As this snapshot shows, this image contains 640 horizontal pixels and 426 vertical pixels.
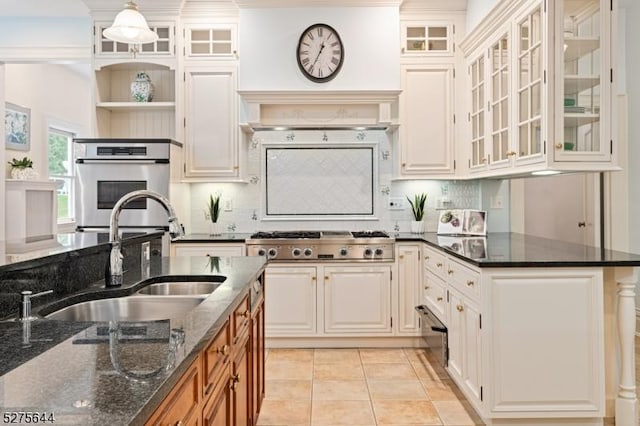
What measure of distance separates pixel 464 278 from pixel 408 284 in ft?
3.95

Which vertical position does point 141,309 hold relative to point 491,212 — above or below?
below

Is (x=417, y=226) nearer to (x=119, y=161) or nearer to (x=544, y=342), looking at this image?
(x=544, y=342)

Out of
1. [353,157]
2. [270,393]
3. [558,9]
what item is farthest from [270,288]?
[558,9]

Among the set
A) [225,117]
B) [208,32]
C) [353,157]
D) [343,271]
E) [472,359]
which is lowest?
[472,359]

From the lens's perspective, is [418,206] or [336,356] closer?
[336,356]

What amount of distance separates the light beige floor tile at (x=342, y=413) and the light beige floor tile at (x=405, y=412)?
2.3 inches

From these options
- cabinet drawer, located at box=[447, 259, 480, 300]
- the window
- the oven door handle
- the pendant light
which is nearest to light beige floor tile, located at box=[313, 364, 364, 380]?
cabinet drawer, located at box=[447, 259, 480, 300]

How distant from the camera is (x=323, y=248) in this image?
3.85 meters

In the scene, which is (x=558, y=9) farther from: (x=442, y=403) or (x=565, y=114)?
(x=442, y=403)

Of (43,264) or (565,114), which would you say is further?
(565,114)

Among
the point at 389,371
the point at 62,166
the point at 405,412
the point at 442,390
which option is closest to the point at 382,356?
the point at 389,371

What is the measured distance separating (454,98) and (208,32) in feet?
7.34

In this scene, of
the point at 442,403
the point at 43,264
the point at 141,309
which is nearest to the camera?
the point at 43,264

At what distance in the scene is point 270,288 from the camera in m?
3.86
